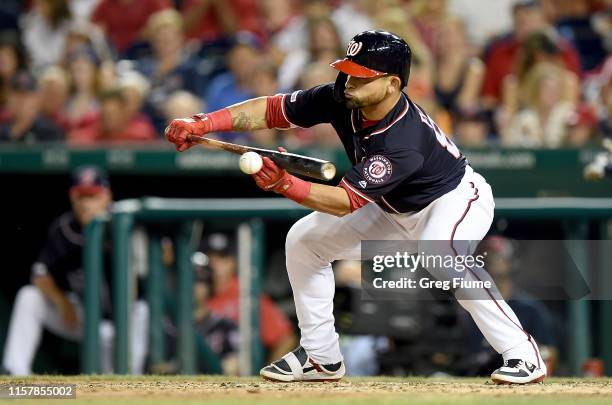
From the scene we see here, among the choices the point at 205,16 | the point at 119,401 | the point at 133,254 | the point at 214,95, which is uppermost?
the point at 205,16

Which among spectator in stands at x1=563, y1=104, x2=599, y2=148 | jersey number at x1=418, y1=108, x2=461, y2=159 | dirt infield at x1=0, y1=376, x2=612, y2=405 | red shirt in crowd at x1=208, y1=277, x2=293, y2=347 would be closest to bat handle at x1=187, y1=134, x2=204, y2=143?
jersey number at x1=418, y1=108, x2=461, y2=159

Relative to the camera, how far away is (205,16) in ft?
35.1

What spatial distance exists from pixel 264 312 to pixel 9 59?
12.6 ft

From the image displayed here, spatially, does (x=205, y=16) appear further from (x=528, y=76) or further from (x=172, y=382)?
(x=172, y=382)

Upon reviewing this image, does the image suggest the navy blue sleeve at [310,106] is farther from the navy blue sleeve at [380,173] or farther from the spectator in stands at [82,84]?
the spectator in stands at [82,84]

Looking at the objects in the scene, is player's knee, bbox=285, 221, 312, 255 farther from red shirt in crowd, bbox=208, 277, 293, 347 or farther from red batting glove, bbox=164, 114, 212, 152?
red shirt in crowd, bbox=208, 277, 293, 347

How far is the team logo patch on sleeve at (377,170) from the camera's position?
16.8 ft

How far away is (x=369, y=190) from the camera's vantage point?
5.12 m

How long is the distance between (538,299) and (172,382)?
289cm

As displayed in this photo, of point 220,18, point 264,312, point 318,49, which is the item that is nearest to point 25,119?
point 220,18

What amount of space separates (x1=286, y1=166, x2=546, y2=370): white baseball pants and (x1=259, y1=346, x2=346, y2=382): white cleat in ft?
0.15

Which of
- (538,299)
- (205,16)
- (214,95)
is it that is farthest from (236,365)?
(205,16)

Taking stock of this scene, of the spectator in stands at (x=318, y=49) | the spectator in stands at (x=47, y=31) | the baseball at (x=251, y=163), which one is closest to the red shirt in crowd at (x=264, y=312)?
the spectator in stands at (x=318, y=49)

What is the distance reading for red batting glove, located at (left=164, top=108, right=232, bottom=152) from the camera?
5.50 m
